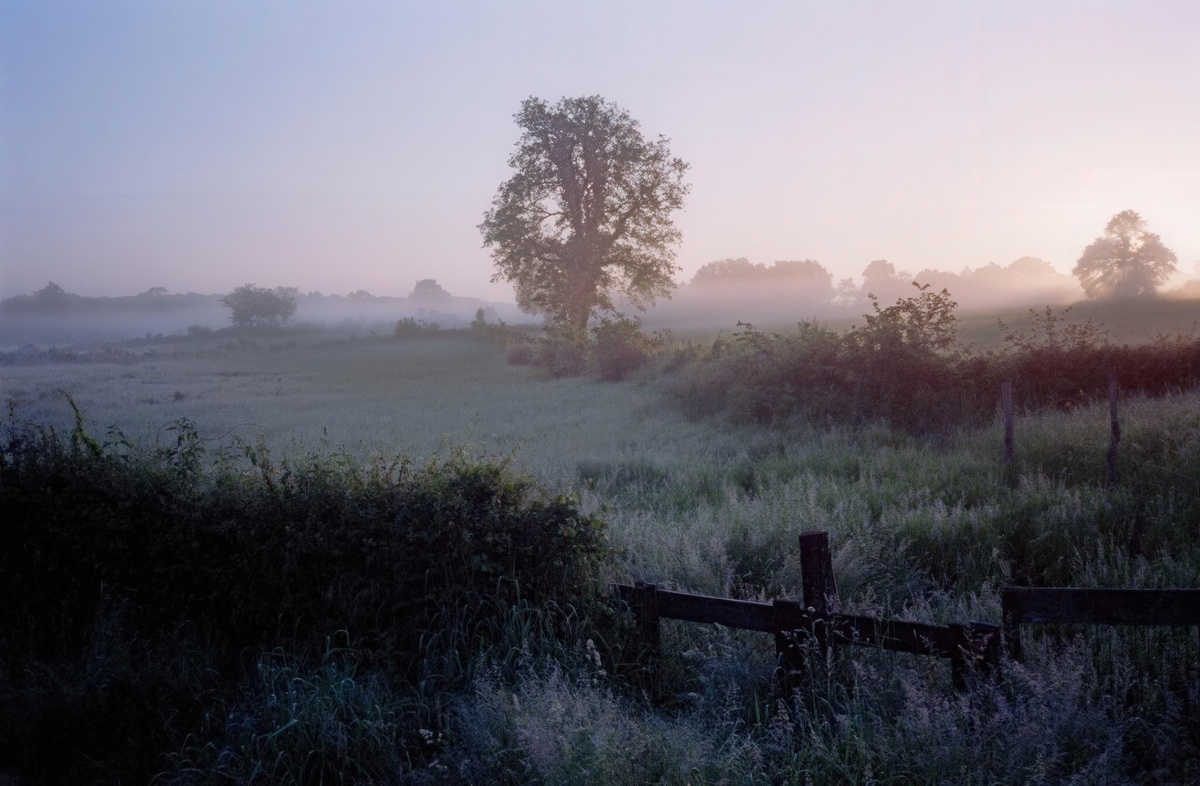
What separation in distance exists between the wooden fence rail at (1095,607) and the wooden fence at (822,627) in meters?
0.29

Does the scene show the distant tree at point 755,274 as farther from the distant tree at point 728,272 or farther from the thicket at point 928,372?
the thicket at point 928,372

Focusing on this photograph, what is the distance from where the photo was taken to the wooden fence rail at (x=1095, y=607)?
4.64m

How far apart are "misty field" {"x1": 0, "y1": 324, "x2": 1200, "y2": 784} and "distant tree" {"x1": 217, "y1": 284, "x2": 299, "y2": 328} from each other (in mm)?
62928

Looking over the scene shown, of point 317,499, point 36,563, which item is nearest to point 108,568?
point 36,563

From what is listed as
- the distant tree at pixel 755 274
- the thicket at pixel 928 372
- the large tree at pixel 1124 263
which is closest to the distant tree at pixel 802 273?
the distant tree at pixel 755 274

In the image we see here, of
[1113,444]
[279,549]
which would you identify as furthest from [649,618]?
[1113,444]

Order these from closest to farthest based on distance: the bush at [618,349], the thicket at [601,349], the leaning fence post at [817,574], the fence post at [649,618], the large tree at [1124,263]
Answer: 1. the leaning fence post at [817,574]
2. the fence post at [649,618]
3. the bush at [618,349]
4. the thicket at [601,349]
5. the large tree at [1124,263]

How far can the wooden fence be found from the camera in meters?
4.73

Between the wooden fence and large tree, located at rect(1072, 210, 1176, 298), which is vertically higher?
large tree, located at rect(1072, 210, 1176, 298)

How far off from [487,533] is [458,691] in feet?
3.83

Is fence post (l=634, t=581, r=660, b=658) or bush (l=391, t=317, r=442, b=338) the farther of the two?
bush (l=391, t=317, r=442, b=338)

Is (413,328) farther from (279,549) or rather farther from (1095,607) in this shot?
(1095,607)

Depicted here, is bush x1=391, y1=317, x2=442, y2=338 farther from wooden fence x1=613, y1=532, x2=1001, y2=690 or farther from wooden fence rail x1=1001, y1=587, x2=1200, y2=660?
wooden fence rail x1=1001, y1=587, x2=1200, y2=660

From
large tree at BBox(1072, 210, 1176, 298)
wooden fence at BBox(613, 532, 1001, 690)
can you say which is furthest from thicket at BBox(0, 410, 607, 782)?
large tree at BBox(1072, 210, 1176, 298)
